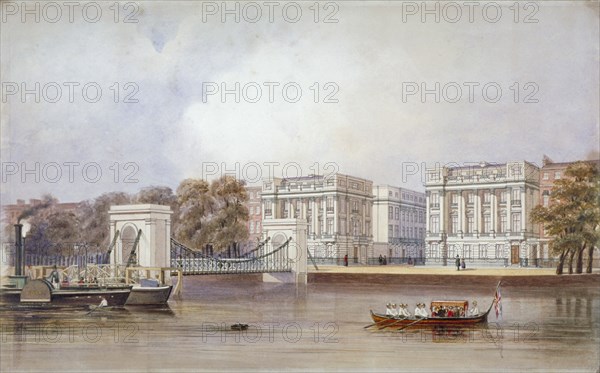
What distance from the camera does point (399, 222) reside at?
7.53 meters

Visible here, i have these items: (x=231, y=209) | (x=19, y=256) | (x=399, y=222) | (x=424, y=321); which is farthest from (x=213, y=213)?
(x=424, y=321)

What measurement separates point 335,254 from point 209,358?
158cm

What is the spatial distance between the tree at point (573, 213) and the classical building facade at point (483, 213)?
6.0 inches

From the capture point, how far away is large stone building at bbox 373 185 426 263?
7.48 m

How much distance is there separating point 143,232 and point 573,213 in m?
4.07

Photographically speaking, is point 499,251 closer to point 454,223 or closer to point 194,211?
point 454,223

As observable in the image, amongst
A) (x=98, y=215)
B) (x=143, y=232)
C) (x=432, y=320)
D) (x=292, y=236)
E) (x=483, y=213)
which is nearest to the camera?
(x=432, y=320)

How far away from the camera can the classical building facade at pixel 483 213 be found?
7.40 meters

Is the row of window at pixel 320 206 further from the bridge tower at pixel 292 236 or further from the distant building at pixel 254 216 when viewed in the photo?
the distant building at pixel 254 216

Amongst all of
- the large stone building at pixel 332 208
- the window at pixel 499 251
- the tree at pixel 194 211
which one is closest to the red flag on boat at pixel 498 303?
the window at pixel 499 251

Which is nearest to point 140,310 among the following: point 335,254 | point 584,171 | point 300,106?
point 335,254

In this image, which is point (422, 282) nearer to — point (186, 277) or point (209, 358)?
point (209, 358)

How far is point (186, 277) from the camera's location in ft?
28.5

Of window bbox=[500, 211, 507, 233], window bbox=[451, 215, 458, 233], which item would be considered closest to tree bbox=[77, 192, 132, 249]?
window bbox=[451, 215, 458, 233]
